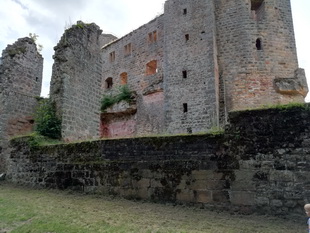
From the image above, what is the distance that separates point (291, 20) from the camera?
59.7 feet

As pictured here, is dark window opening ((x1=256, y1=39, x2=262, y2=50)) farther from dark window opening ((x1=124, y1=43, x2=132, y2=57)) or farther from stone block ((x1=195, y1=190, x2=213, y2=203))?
stone block ((x1=195, y1=190, x2=213, y2=203))

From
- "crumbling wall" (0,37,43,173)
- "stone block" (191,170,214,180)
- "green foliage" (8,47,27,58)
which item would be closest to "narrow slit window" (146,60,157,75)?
"crumbling wall" (0,37,43,173)

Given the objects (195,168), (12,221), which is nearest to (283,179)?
(195,168)

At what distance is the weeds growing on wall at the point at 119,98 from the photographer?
22.7 m

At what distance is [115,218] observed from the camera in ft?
17.3

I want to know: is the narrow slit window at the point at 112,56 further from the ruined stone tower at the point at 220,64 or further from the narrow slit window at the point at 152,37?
the ruined stone tower at the point at 220,64

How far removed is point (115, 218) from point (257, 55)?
15330 millimetres

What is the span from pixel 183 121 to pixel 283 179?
38.8 feet

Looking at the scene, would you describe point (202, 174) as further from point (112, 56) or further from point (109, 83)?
point (112, 56)

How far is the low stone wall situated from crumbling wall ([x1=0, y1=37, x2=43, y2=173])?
5.96 metres

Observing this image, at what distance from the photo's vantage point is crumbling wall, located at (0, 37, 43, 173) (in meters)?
11.7

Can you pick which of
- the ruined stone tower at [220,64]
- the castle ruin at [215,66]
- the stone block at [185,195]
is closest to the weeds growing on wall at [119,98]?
the castle ruin at [215,66]

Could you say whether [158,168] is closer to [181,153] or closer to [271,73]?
[181,153]

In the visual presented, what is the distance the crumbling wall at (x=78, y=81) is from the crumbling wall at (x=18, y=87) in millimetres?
2945
